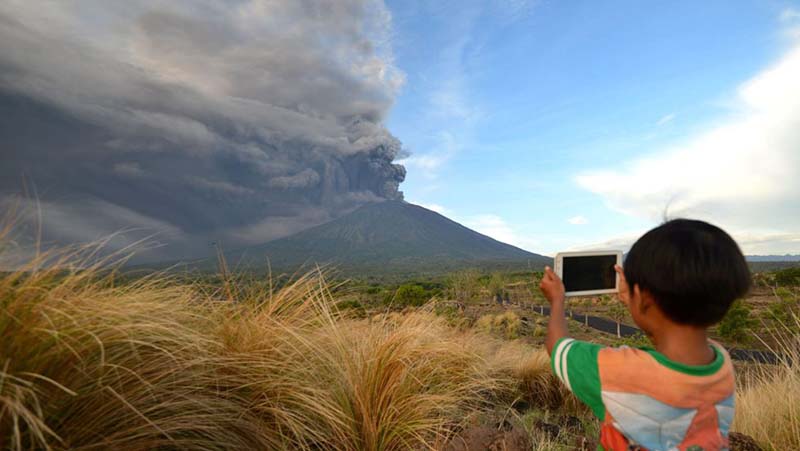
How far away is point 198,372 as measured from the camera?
85.2 inches

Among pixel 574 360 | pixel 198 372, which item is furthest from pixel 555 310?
pixel 198 372

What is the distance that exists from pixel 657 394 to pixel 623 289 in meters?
0.41

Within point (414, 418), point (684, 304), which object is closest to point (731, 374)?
point (684, 304)

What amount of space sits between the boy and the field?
124 centimetres

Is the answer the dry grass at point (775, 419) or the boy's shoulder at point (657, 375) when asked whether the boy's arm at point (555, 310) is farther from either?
the dry grass at point (775, 419)

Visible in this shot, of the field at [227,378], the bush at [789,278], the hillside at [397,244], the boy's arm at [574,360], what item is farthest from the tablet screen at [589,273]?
the hillside at [397,244]

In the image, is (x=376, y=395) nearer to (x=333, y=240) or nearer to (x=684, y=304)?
(x=684, y=304)

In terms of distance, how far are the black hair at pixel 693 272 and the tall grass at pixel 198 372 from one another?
1729 millimetres

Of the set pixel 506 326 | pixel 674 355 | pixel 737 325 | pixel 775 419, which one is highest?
pixel 674 355

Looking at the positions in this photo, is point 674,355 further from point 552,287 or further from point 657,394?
point 552,287

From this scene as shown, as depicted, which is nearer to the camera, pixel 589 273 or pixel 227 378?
pixel 589 273

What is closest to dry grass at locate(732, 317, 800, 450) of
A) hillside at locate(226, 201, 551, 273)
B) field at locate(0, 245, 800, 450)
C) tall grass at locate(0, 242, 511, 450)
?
field at locate(0, 245, 800, 450)

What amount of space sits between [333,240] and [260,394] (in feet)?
547

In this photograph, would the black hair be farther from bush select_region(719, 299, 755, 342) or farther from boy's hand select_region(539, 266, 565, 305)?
bush select_region(719, 299, 755, 342)
